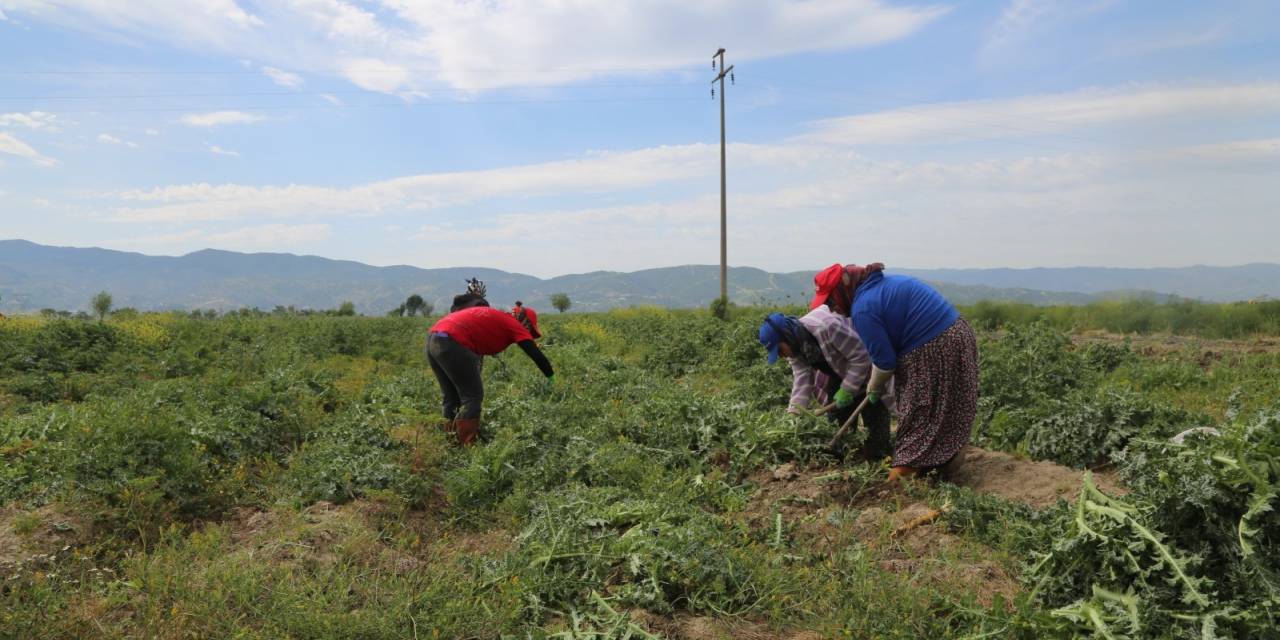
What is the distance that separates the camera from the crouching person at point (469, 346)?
241 inches

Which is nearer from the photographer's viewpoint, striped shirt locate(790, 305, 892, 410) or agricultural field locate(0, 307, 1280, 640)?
agricultural field locate(0, 307, 1280, 640)

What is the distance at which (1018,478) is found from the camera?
4703mm

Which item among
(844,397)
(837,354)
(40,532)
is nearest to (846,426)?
(844,397)

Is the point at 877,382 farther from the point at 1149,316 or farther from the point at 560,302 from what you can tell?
the point at 560,302

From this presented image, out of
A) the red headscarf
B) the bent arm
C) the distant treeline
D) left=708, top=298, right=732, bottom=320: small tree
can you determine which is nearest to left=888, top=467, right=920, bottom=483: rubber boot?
the red headscarf

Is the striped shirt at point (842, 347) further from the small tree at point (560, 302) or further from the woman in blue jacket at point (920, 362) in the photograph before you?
the small tree at point (560, 302)

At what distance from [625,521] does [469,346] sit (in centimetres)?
276

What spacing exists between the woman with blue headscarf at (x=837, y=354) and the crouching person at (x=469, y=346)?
7.32 ft

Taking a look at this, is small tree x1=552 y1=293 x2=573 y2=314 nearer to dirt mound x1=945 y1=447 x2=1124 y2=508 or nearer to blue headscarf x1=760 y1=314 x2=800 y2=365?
blue headscarf x1=760 y1=314 x2=800 y2=365

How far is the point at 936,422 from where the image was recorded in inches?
181

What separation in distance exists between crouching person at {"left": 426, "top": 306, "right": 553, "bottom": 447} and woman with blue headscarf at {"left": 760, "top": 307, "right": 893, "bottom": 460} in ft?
7.32

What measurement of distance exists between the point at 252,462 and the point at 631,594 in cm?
405

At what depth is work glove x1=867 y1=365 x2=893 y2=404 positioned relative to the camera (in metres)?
4.66

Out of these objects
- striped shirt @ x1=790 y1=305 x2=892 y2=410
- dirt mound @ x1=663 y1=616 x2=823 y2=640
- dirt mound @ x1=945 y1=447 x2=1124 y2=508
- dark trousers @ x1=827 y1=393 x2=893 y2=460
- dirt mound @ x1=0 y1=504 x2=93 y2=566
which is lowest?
dirt mound @ x1=663 y1=616 x2=823 y2=640
